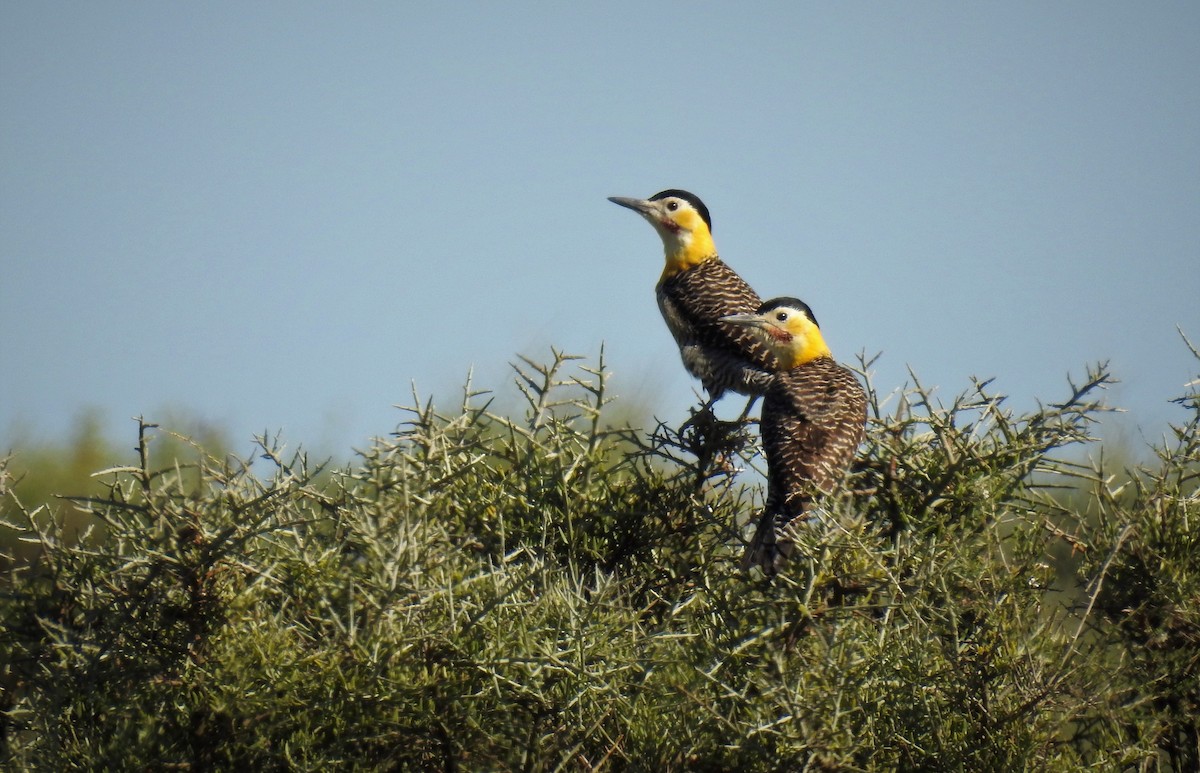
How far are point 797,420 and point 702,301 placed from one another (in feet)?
8.39

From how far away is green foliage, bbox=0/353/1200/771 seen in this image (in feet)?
8.02

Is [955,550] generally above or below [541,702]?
above

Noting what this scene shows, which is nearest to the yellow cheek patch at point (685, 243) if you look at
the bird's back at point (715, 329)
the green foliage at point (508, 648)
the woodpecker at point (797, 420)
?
the bird's back at point (715, 329)

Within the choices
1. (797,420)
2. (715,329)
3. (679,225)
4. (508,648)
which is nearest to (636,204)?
(679,225)

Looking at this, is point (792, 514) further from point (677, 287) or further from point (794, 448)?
point (677, 287)

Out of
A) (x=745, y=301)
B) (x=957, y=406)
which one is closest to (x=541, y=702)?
(x=957, y=406)

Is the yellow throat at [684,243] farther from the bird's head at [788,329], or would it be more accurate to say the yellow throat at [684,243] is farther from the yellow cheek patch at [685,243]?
the bird's head at [788,329]

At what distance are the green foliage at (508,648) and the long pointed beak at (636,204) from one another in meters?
5.33

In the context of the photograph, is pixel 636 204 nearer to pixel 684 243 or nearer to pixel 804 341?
pixel 684 243

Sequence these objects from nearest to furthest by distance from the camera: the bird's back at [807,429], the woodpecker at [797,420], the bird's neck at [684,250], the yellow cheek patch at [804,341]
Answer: the woodpecker at [797,420]
the bird's back at [807,429]
the yellow cheek patch at [804,341]
the bird's neck at [684,250]

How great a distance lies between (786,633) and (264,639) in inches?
45.2

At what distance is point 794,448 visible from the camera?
471 cm

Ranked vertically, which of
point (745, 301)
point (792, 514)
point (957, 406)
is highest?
point (745, 301)

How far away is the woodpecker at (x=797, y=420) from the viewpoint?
3.78 meters
